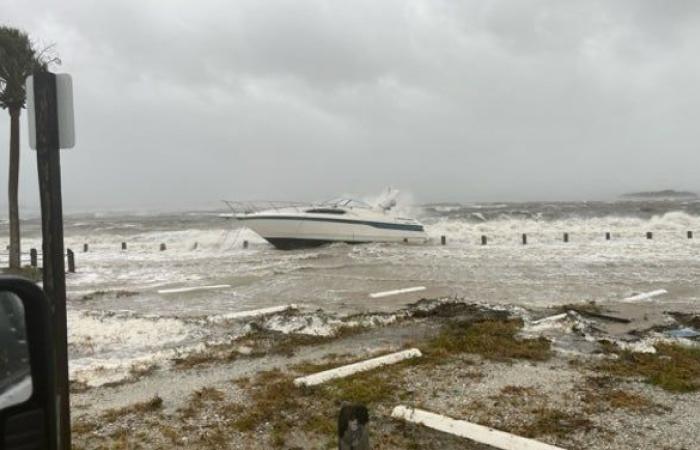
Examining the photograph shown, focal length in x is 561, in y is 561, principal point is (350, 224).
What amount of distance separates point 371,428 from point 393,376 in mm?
1388

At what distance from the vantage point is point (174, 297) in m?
13.3

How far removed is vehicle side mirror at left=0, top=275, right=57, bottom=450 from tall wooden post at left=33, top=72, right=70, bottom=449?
1.69m

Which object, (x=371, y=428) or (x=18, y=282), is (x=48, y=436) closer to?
(x=18, y=282)

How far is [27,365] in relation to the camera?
1810mm

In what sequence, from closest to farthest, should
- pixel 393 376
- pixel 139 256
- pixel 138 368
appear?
pixel 393 376, pixel 138 368, pixel 139 256

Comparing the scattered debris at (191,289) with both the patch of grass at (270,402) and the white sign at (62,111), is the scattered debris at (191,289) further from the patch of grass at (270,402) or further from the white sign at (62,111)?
the white sign at (62,111)

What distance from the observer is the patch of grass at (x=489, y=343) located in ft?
22.8

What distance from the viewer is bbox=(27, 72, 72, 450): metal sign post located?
3354mm

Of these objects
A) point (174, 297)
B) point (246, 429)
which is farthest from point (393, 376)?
point (174, 297)

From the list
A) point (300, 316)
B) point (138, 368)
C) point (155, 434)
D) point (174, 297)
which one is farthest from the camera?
point (174, 297)

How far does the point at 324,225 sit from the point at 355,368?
20.2 m

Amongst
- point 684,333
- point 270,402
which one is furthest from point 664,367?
point 270,402

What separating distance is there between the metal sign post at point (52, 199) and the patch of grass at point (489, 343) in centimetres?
447

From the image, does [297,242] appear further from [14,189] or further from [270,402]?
[270,402]
